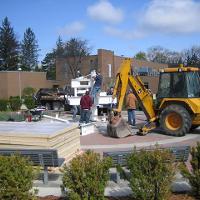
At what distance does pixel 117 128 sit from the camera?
16.4m

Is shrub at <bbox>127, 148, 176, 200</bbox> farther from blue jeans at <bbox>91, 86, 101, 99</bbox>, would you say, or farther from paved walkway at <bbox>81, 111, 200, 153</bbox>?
blue jeans at <bbox>91, 86, 101, 99</bbox>

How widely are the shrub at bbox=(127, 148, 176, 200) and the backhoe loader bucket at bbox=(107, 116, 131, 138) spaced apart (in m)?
9.98

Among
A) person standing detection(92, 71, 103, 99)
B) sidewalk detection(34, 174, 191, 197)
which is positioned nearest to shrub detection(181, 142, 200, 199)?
sidewalk detection(34, 174, 191, 197)

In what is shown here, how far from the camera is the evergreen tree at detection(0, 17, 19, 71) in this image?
8088cm

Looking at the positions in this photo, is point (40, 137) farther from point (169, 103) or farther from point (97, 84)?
point (97, 84)

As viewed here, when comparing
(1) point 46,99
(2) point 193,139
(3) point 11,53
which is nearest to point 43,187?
(2) point 193,139

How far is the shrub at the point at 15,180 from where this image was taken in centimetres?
606

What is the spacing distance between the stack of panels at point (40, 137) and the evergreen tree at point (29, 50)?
90534 millimetres

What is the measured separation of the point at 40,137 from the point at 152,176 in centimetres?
437

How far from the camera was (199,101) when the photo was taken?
55.0ft

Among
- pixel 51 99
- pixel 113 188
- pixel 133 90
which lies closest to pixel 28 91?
pixel 51 99

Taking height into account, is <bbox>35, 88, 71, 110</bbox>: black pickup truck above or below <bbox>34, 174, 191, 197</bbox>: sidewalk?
above

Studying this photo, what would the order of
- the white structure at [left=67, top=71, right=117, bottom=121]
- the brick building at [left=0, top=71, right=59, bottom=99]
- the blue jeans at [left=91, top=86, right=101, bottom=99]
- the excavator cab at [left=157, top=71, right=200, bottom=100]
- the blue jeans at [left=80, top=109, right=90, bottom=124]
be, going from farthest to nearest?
the brick building at [left=0, top=71, right=59, bottom=99] → the white structure at [left=67, top=71, right=117, bottom=121] → the blue jeans at [left=91, top=86, right=101, bottom=99] → the blue jeans at [left=80, top=109, right=90, bottom=124] → the excavator cab at [left=157, top=71, right=200, bottom=100]

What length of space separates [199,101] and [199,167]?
390 inches
